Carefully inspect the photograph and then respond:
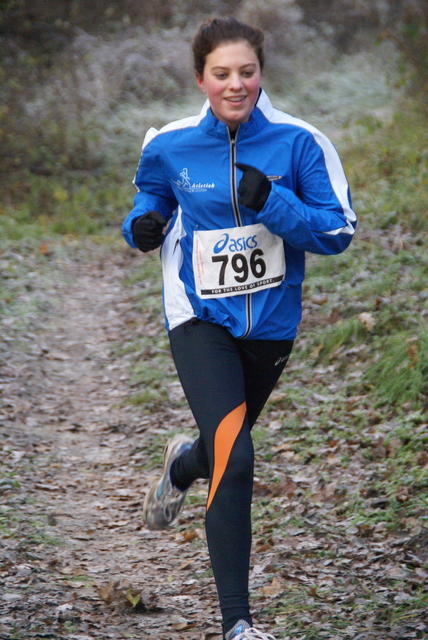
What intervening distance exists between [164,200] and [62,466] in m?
3.05

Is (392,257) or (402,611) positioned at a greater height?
(392,257)

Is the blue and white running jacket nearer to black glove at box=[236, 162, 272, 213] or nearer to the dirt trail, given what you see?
black glove at box=[236, 162, 272, 213]

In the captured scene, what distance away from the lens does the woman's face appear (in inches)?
124

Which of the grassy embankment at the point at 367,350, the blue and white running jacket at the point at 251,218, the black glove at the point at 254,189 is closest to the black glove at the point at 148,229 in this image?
the blue and white running jacket at the point at 251,218

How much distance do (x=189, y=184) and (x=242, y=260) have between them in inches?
16.1

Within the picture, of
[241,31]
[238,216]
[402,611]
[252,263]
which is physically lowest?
[402,611]

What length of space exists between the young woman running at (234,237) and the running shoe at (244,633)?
0.56 feet

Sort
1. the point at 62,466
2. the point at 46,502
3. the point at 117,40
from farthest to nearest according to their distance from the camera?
1. the point at 117,40
2. the point at 62,466
3. the point at 46,502

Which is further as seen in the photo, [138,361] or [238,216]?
[138,361]

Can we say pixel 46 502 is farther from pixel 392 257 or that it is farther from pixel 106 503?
pixel 392 257

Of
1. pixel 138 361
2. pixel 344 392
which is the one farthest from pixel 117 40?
pixel 344 392

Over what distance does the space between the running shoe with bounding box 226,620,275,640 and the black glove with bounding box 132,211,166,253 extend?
163cm

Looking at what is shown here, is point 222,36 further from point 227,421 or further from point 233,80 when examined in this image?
point 227,421

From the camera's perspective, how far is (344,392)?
6.54 meters
